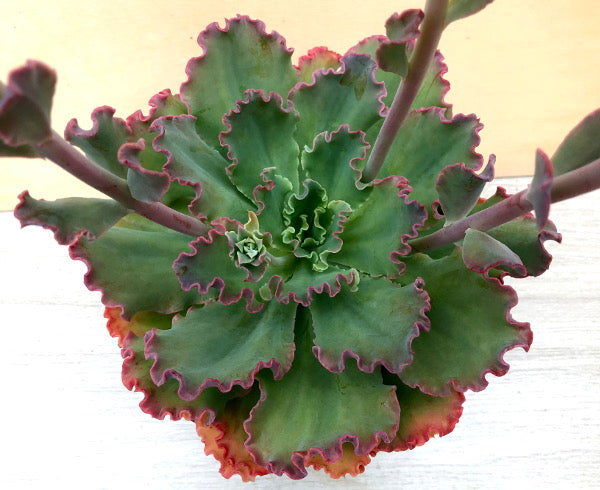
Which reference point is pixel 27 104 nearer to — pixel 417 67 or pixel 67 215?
pixel 67 215

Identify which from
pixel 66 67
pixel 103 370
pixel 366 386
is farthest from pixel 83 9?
pixel 366 386

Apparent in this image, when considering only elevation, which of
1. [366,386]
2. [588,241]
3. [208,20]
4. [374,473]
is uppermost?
[208,20]

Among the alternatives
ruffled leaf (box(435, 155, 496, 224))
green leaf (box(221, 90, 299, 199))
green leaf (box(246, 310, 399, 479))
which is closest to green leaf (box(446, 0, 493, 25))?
ruffled leaf (box(435, 155, 496, 224))

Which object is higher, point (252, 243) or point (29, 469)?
point (252, 243)

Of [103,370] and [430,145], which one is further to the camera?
[103,370]

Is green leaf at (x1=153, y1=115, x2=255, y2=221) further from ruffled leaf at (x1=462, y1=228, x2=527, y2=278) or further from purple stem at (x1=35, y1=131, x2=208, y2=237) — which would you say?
ruffled leaf at (x1=462, y1=228, x2=527, y2=278)

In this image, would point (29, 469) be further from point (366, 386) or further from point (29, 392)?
Result: point (366, 386)

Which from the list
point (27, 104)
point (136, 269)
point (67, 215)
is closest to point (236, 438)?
point (136, 269)
